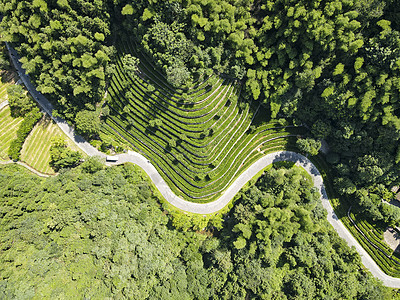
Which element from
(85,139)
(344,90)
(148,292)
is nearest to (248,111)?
(344,90)

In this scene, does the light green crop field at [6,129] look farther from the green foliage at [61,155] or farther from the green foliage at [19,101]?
the green foliage at [61,155]

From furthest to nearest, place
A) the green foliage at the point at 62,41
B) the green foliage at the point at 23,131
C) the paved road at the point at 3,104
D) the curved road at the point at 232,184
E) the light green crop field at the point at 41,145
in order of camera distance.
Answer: the curved road at the point at 232,184 → the light green crop field at the point at 41,145 → the paved road at the point at 3,104 → the green foliage at the point at 23,131 → the green foliage at the point at 62,41

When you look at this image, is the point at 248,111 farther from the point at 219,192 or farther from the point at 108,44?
the point at 108,44

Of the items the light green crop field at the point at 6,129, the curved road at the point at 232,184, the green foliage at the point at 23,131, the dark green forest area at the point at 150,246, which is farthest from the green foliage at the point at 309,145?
the light green crop field at the point at 6,129

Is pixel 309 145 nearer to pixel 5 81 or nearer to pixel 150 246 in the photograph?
pixel 150 246

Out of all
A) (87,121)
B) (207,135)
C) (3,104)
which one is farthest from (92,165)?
(207,135)

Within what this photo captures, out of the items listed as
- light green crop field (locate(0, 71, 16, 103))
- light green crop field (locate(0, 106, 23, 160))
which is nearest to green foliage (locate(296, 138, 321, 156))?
light green crop field (locate(0, 106, 23, 160))

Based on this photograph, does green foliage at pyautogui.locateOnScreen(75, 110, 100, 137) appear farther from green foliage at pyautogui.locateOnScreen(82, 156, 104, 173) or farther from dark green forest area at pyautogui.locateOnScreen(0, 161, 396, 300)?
dark green forest area at pyautogui.locateOnScreen(0, 161, 396, 300)
